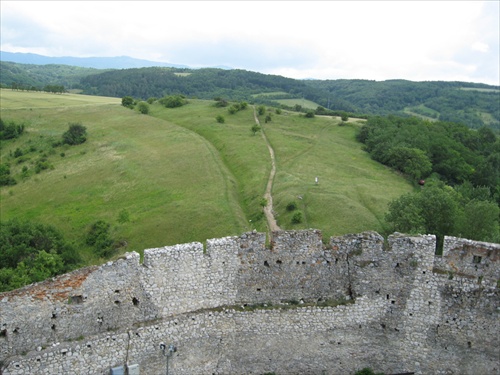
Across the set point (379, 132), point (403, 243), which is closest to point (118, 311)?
point (403, 243)

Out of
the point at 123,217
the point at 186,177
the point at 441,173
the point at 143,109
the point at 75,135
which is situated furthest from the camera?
the point at 143,109

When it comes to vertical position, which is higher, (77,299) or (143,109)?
(143,109)

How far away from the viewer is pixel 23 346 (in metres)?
14.4

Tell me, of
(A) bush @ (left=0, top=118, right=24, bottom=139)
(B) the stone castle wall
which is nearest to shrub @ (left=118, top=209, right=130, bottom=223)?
(B) the stone castle wall

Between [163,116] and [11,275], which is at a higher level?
[163,116]

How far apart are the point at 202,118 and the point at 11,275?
73597 mm

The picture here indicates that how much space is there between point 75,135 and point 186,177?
36.5 m

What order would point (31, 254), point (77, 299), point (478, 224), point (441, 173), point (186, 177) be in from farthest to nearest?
point (441, 173)
point (186, 177)
point (31, 254)
point (478, 224)
point (77, 299)

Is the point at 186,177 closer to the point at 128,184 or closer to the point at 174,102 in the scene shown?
the point at 128,184

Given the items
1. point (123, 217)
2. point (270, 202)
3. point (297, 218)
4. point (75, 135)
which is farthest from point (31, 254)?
point (75, 135)

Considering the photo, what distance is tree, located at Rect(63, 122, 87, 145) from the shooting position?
81.3 meters

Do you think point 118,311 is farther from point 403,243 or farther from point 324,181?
point 324,181

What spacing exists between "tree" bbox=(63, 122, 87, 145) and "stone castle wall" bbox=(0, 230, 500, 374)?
7316 cm

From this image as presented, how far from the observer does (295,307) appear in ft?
56.4
